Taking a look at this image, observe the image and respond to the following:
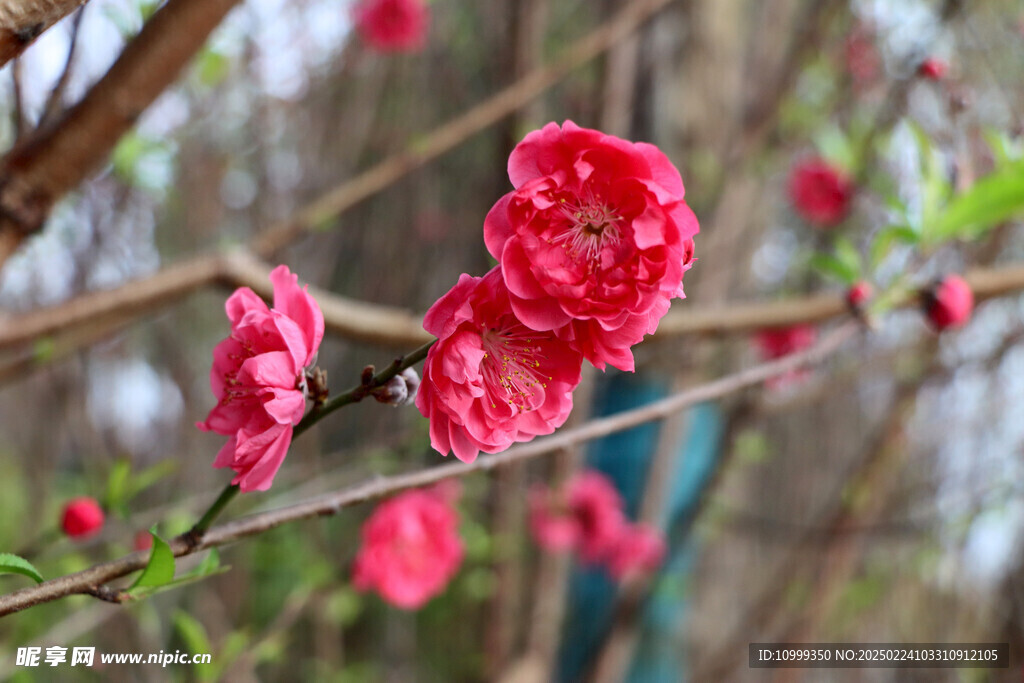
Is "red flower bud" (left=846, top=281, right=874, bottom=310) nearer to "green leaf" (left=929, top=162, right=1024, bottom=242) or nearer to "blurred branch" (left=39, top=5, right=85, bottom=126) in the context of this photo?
"green leaf" (left=929, top=162, right=1024, bottom=242)

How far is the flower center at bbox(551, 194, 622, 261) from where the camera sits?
1.24 feet

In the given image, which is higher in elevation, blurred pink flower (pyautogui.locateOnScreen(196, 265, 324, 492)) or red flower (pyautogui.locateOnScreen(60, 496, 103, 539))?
blurred pink flower (pyautogui.locateOnScreen(196, 265, 324, 492))

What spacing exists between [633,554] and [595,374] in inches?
16.6

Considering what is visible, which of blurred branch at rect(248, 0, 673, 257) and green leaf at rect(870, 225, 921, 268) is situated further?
blurred branch at rect(248, 0, 673, 257)

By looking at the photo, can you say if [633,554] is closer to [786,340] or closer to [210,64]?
[786,340]

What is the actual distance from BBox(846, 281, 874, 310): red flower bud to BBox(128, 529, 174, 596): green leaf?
79cm

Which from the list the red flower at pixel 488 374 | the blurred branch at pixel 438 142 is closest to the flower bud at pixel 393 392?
the red flower at pixel 488 374

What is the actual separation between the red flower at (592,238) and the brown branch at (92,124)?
37 cm

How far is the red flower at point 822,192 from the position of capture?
1.60 meters

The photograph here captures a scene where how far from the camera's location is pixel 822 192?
1.64 m

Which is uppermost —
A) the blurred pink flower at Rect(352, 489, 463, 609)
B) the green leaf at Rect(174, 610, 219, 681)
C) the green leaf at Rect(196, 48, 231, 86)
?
the green leaf at Rect(196, 48, 231, 86)

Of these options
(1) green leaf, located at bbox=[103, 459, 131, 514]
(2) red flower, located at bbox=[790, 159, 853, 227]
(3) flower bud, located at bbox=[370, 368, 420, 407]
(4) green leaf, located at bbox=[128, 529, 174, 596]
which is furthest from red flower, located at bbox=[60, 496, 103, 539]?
(2) red flower, located at bbox=[790, 159, 853, 227]

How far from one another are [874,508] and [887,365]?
16.3 inches

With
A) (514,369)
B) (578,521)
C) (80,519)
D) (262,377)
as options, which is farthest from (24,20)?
(578,521)
